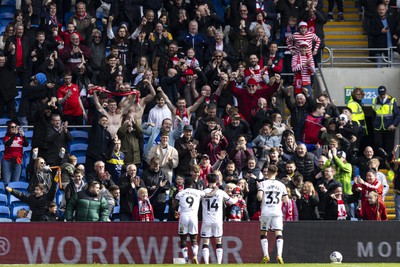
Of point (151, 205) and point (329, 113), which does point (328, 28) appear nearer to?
point (329, 113)

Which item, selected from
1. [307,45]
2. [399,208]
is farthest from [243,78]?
[399,208]

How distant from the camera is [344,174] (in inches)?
1129

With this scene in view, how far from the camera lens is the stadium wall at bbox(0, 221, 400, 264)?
26.2 m

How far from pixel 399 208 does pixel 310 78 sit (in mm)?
5386

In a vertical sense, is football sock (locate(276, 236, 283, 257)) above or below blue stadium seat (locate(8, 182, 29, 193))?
below

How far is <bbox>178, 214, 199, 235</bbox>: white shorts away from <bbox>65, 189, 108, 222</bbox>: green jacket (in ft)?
5.86

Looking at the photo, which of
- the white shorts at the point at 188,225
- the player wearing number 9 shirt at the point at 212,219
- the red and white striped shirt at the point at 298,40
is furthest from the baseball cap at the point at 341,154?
the white shorts at the point at 188,225

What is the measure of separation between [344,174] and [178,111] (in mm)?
4060

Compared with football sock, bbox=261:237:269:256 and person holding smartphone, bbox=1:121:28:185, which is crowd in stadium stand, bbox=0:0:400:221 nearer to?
person holding smartphone, bbox=1:121:28:185

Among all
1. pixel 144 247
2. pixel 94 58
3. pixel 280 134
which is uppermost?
pixel 94 58

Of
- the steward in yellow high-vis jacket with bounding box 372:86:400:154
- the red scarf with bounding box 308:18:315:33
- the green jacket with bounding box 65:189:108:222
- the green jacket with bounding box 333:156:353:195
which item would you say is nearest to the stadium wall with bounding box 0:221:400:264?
the green jacket with bounding box 65:189:108:222

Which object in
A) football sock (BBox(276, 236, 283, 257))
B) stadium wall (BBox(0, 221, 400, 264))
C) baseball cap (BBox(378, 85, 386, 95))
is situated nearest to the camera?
football sock (BBox(276, 236, 283, 257))

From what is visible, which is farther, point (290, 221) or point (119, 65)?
point (119, 65)

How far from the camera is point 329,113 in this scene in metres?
30.5
